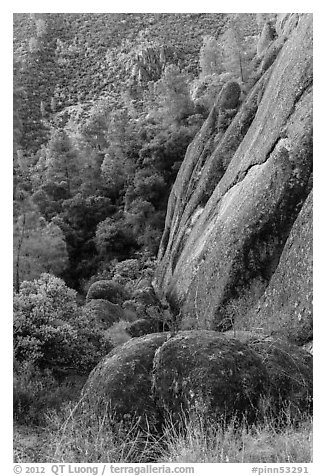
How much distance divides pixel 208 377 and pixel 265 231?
20.6ft

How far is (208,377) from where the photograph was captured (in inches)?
259

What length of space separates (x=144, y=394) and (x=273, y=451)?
6.40 ft

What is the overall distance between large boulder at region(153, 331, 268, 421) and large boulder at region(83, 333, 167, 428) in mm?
162

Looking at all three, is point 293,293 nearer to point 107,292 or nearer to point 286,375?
point 286,375

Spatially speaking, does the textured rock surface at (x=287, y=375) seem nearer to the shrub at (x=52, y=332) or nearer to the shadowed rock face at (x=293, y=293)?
the shadowed rock face at (x=293, y=293)

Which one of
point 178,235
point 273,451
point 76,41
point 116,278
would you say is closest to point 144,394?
point 273,451

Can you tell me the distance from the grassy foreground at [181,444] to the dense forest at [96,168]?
0.57 feet

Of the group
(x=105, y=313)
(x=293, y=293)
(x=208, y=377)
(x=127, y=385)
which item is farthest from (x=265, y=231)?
(x=127, y=385)

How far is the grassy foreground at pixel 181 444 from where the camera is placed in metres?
5.75

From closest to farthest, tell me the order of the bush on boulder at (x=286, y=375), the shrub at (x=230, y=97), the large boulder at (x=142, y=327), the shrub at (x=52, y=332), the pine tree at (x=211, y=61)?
the bush on boulder at (x=286, y=375), the shrub at (x=52, y=332), the large boulder at (x=142, y=327), the shrub at (x=230, y=97), the pine tree at (x=211, y=61)

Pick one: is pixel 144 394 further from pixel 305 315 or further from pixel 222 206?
pixel 222 206

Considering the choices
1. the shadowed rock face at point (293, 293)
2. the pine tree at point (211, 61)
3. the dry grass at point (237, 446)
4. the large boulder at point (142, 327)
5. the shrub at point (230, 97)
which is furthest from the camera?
the pine tree at point (211, 61)

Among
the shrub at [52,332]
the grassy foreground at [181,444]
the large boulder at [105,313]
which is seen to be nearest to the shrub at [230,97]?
the large boulder at [105,313]

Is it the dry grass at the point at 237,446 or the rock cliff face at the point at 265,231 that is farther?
the rock cliff face at the point at 265,231
